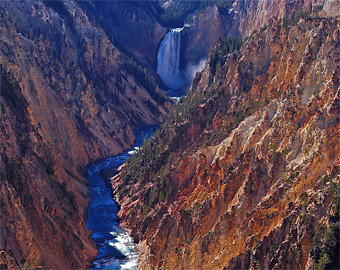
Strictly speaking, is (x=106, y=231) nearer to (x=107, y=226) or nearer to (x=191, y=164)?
(x=107, y=226)

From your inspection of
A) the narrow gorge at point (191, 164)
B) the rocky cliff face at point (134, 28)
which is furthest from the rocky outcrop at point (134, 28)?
the narrow gorge at point (191, 164)

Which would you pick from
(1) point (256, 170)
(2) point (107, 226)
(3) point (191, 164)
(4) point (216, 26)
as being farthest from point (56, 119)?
(4) point (216, 26)

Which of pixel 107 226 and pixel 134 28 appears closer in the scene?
pixel 107 226

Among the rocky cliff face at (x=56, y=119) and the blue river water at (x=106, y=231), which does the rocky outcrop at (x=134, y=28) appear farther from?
the blue river water at (x=106, y=231)

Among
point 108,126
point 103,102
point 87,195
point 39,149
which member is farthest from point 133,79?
point 39,149

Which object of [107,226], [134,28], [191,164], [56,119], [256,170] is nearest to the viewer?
[256,170]

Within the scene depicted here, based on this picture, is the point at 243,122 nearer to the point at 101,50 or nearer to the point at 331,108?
the point at 331,108
